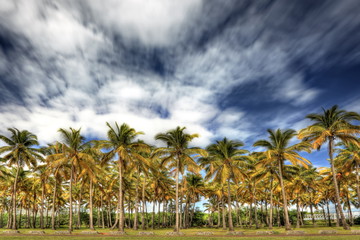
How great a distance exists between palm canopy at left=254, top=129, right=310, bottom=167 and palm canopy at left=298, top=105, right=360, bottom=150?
1.40 metres

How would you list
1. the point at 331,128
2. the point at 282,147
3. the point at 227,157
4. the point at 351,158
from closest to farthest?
the point at 331,128 < the point at 282,147 < the point at 227,157 < the point at 351,158

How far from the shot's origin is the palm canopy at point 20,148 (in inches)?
1221

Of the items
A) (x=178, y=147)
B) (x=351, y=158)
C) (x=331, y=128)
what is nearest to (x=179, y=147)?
(x=178, y=147)

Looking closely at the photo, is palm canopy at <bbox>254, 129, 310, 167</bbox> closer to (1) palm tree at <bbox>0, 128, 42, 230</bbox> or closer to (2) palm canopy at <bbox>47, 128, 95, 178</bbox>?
(2) palm canopy at <bbox>47, 128, 95, 178</bbox>

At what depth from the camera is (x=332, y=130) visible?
2708 centimetres

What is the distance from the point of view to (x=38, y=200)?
59.2 m

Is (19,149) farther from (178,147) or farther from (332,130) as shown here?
(332,130)

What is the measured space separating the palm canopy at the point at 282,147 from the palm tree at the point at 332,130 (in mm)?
1395

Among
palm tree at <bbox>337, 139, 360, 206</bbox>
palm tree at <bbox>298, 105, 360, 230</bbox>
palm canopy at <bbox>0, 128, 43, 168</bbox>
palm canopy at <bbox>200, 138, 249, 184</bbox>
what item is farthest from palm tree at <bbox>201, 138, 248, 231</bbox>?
palm canopy at <bbox>0, 128, 43, 168</bbox>

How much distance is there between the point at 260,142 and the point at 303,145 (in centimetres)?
494

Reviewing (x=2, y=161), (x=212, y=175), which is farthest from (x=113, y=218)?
(x=212, y=175)

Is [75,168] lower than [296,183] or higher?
higher

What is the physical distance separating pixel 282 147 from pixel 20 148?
35.6 m

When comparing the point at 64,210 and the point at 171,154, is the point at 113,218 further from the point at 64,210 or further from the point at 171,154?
the point at 171,154
